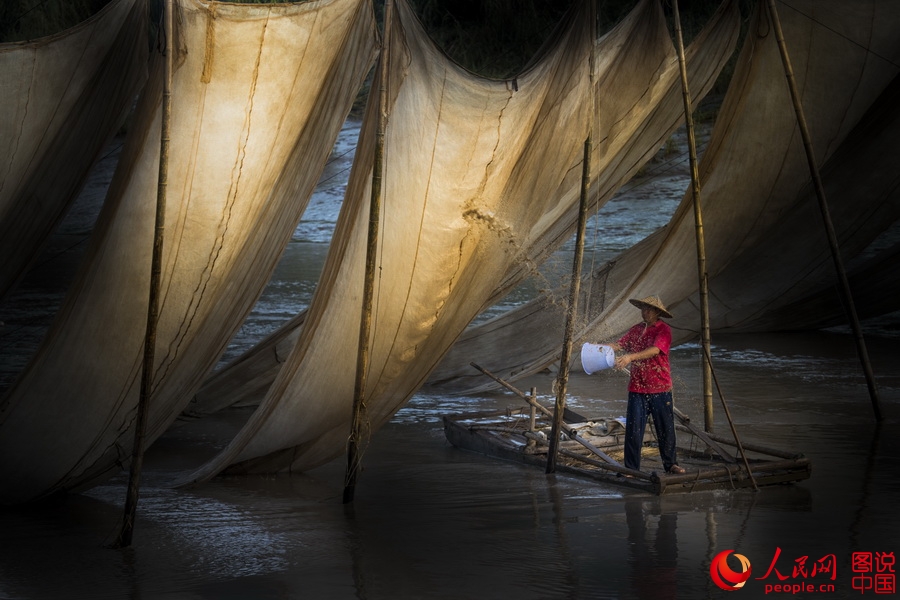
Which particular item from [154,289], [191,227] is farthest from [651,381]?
[154,289]

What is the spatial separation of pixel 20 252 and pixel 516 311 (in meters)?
4.35

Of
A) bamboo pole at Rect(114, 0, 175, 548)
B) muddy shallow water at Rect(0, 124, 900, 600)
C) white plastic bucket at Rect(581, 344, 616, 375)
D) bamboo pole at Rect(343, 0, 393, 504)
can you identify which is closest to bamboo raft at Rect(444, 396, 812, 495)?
muddy shallow water at Rect(0, 124, 900, 600)

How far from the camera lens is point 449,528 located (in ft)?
19.4

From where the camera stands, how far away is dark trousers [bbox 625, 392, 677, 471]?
6.48 m

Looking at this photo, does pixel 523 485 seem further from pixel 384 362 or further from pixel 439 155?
pixel 439 155

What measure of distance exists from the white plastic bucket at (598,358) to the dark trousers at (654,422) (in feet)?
1.03

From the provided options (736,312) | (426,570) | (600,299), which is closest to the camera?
(426,570)

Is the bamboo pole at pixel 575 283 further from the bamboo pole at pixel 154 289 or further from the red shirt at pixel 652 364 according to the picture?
the bamboo pole at pixel 154 289

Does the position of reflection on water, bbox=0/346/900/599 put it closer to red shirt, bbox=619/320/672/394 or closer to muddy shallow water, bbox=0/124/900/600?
muddy shallow water, bbox=0/124/900/600

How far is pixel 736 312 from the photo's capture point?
10836mm

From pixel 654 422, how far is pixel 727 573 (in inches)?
62.7

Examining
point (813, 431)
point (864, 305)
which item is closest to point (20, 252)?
point (813, 431)

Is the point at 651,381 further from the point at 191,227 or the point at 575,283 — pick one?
the point at 191,227

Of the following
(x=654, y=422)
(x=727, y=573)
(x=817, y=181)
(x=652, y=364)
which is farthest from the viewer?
(x=817, y=181)
